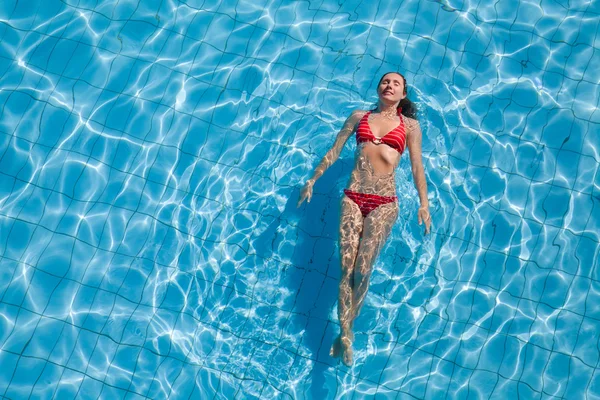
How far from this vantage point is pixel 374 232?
6.58 metres

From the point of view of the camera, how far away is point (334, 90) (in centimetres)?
774

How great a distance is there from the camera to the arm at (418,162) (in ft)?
21.4

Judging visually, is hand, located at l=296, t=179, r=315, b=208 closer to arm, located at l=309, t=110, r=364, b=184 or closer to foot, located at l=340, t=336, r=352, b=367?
arm, located at l=309, t=110, r=364, b=184

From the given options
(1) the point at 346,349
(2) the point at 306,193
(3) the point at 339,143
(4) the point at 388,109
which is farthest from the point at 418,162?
(1) the point at 346,349

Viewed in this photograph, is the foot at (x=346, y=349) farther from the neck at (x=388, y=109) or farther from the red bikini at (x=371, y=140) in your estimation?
the neck at (x=388, y=109)

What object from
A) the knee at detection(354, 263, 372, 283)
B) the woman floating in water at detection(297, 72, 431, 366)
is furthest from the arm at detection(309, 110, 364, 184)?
the knee at detection(354, 263, 372, 283)

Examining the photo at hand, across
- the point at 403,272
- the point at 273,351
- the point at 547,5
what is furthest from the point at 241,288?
the point at 547,5

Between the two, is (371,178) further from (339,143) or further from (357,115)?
(357,115)

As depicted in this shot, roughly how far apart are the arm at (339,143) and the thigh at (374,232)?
57cm

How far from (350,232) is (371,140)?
2.75 ft

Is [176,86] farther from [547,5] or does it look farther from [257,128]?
[547,5]

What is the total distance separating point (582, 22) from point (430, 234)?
9.09ft

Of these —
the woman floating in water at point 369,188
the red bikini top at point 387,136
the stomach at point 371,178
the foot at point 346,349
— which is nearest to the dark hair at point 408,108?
the woman floating in water at point 369,188

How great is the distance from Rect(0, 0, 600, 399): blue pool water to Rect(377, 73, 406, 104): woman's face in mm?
640
